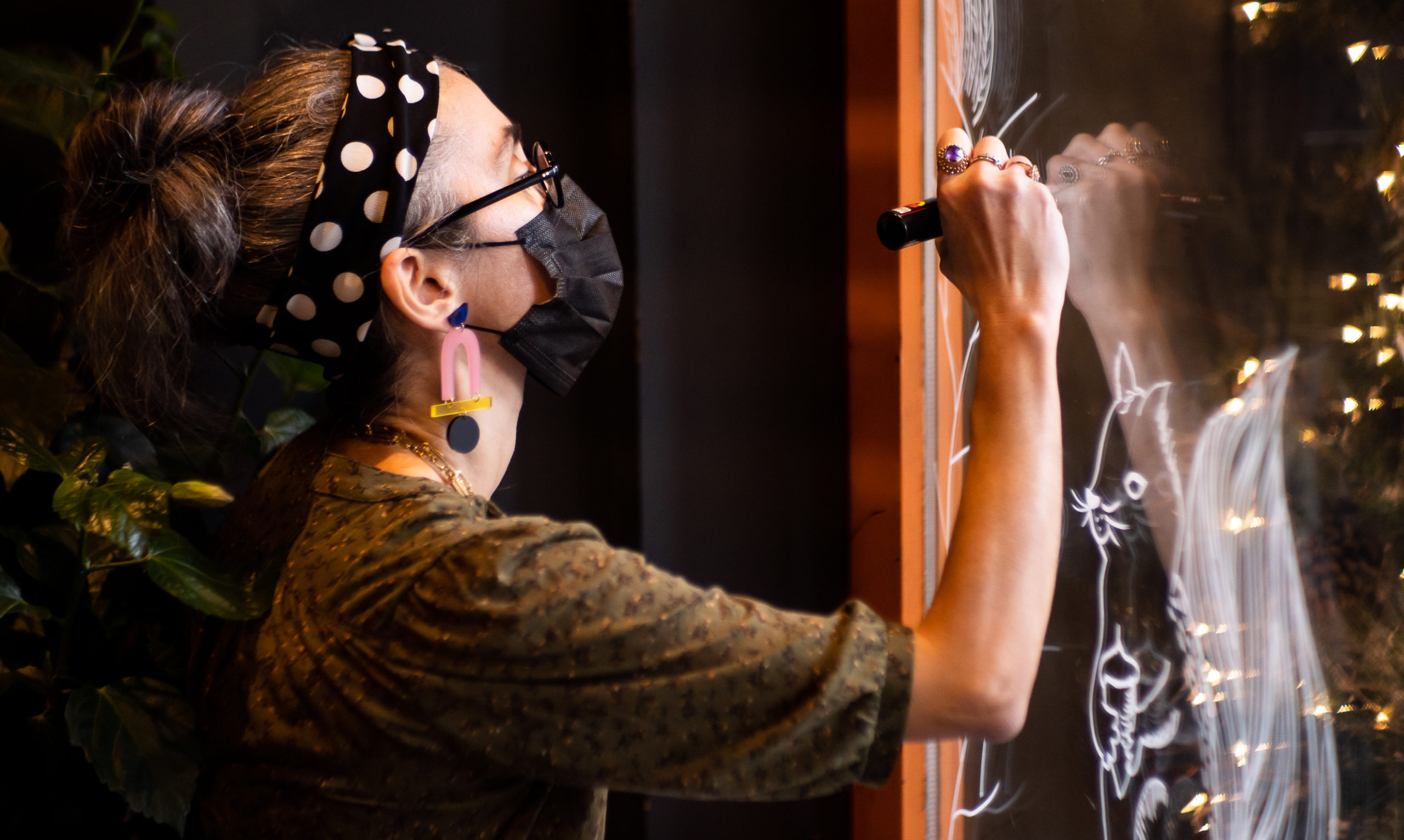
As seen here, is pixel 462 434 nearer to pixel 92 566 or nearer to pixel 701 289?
pixel 92 566

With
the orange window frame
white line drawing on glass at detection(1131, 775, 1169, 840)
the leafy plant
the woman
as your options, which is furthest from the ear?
white line drawing on glass at detection(1131, 775, 1169, 840)

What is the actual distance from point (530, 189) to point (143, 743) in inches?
28.2

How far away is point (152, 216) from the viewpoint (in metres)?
0.92

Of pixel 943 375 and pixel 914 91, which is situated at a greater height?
pixel 914 91

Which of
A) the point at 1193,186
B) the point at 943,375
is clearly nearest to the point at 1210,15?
the point at 1193,186

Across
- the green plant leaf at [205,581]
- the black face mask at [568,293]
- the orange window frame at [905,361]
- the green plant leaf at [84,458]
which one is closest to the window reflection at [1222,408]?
the orange window frame at [905,361]

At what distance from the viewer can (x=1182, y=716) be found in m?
1.11

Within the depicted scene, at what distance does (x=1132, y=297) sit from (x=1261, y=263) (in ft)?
0.43

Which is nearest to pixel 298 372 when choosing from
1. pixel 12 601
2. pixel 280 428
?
pixel 280 428

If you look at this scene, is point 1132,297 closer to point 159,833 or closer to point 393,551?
point 393,551

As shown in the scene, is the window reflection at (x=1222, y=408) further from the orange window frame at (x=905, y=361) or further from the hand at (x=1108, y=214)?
the orange window frame at (x=905, y=361)

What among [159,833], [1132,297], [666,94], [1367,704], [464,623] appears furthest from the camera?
[666,94]

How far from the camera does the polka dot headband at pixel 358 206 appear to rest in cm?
89

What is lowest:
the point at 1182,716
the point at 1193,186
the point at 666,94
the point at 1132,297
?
the point at 1182,716
